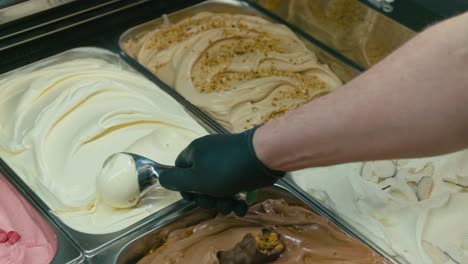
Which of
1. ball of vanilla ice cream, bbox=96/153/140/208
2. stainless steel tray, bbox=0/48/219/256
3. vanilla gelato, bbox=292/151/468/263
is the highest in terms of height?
ball of vanilla ice cream, bbox=96/153/140/208

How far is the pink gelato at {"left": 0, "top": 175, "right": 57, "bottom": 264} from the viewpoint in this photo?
1390 millimetres

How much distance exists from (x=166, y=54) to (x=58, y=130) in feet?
1.96

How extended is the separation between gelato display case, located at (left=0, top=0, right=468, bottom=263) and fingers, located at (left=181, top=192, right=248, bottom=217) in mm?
70

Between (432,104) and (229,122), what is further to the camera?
(229,122)

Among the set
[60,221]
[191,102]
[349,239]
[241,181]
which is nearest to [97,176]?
[60,221]

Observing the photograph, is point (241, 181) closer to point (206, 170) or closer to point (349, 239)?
point (206, 170)

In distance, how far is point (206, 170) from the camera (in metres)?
1.36

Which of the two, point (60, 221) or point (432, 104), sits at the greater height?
point (432, 104)

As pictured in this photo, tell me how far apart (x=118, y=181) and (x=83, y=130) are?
1.00 ft

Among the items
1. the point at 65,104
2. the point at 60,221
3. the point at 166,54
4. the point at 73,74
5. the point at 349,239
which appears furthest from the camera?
the point at 166,54

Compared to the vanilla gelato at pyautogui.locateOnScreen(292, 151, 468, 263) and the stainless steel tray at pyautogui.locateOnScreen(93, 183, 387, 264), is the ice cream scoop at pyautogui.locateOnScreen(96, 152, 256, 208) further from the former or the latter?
the vanilla gelato at pyautogui.locateOnScreen(292, 151, 468, 263)

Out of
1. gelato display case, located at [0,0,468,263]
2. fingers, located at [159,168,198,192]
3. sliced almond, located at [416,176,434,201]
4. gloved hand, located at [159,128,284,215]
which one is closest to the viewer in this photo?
gloved hand, located at [159,128,284,215]

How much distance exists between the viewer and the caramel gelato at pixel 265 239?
1.45 m

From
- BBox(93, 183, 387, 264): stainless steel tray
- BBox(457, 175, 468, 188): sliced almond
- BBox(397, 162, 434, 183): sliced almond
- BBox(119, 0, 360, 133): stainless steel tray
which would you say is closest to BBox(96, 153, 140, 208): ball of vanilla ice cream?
→ BBox(93, 183, 387, 264): stainless steel tray
